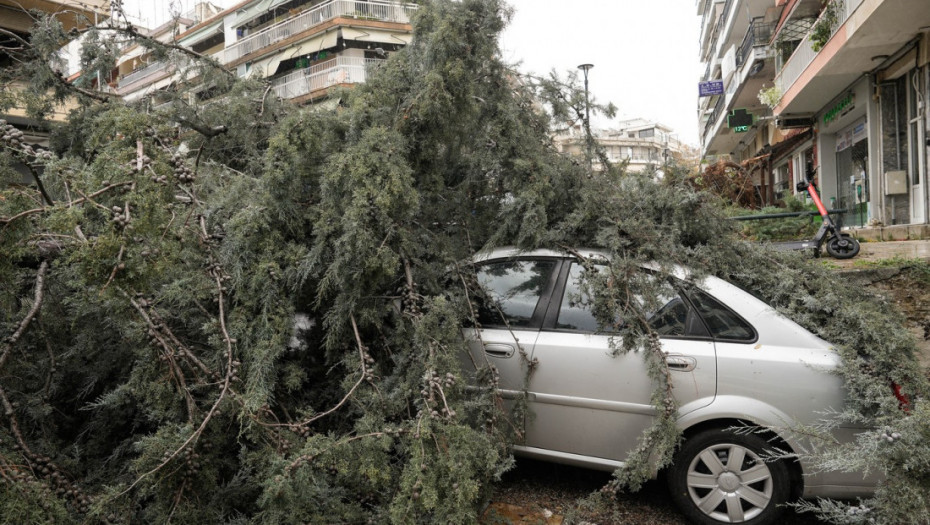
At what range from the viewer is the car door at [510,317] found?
12.0 ft

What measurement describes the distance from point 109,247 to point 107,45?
3.33 meters

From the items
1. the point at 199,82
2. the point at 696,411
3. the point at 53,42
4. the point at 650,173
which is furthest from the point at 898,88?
the point at 53,42

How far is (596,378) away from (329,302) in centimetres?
165

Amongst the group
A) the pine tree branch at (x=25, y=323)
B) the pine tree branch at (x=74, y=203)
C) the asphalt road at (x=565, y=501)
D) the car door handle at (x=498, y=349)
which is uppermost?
the pine tree branch at (x=74, y=203)

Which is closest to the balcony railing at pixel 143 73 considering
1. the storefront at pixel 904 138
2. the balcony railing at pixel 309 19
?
the storefront at pixel 904 138

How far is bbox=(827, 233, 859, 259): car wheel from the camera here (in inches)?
266

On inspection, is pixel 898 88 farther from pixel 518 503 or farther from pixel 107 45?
pixel 107 45

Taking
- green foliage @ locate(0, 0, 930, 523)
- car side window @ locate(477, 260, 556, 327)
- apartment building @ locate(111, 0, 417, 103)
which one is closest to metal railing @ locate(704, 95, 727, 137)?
apartment building @ locate(111, 0, 417, 103)

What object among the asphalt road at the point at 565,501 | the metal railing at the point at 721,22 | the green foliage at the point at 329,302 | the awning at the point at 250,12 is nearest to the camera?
the green foliage at the point at 329,302

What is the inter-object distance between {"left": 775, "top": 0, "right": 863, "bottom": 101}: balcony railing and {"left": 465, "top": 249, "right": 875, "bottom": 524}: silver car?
10020mm

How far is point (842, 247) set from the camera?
22.3ft

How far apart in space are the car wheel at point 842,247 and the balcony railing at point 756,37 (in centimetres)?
1584

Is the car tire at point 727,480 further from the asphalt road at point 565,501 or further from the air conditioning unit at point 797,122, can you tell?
the air conditioning unit at point 797,122

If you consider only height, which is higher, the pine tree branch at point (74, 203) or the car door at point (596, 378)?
the pine tree branch at point (74, 203)
